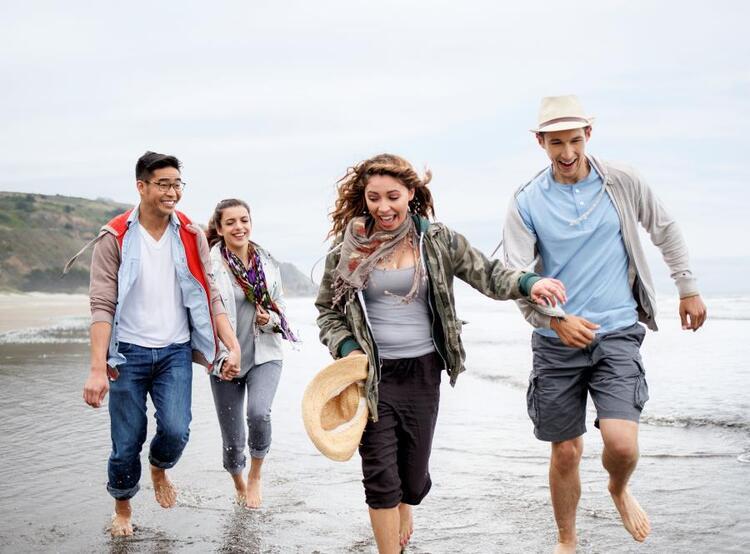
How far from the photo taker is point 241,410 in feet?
21.4

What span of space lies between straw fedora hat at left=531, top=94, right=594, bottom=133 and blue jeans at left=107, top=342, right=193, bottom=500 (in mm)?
2622

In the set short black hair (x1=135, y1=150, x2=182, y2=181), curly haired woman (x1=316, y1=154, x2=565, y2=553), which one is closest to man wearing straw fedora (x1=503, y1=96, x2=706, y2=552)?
curly haired woman (x1=316, y1=154, x2=565, y2=553)

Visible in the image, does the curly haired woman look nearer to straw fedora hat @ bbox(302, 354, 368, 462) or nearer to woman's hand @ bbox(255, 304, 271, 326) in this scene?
straw fedora hat @ bbox(302, 354, 368, 462)

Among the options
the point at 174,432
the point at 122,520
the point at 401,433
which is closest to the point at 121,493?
the point at 122,520

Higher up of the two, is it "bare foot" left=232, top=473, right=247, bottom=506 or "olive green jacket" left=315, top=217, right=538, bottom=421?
"olive green jacket" left=315, top=217, right=538, bottom=421

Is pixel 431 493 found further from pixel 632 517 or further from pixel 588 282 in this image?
pixel 588 282

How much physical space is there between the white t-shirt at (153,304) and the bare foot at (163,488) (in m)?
0.93

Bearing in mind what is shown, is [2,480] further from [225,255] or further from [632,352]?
[632,352]

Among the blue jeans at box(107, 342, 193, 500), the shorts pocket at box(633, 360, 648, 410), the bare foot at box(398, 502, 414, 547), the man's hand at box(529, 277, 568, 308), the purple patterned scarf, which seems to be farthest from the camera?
the purple patterned scarf

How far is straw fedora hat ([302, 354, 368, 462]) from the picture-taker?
4.35 metres

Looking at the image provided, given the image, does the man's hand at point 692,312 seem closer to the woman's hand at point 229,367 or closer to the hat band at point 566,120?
the hat band at point 566,120

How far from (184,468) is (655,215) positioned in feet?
14.9

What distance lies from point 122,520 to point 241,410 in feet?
4.11

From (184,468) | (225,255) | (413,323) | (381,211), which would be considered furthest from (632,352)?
(184,468)
